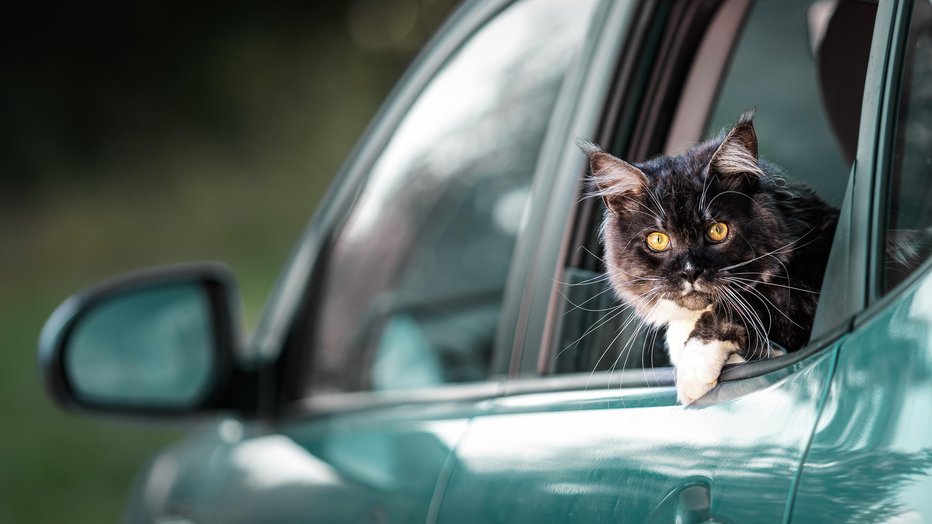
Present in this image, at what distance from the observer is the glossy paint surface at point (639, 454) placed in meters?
1.23

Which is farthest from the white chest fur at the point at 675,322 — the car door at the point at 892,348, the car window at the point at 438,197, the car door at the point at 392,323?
the car window at the point at 438,197

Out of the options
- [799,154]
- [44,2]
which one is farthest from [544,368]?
[44,2]

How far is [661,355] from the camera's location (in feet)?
5.00

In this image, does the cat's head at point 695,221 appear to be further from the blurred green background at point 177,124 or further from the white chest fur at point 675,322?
the blurred green background at point 177,124

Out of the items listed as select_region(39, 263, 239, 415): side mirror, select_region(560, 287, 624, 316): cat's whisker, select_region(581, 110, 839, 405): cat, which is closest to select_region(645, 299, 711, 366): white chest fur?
select_region(581, 110, 839, 405): cat

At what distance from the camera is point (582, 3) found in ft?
7.84

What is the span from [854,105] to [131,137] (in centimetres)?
1681

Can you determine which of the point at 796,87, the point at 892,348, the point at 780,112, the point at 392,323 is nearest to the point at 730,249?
the point at 892,348

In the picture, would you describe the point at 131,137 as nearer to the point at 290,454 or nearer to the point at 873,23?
the point at 290,454

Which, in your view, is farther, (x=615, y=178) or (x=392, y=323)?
(x=392, y=323)

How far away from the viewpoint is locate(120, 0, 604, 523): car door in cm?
234

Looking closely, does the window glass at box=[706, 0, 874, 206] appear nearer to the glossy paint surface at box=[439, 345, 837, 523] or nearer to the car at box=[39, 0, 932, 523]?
the car at box=[39, 0, 932, 523]

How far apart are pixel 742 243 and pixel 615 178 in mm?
209

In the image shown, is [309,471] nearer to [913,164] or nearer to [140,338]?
[140,338]
